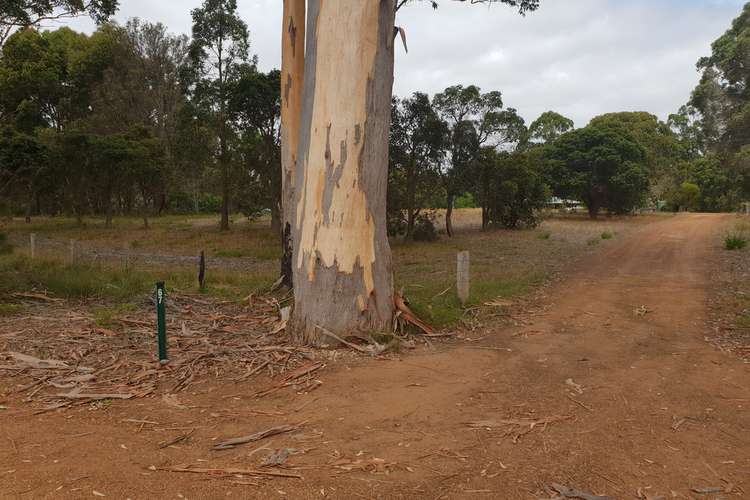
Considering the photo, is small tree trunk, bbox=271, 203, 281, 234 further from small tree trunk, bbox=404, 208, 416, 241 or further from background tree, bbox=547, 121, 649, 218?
background tree, bbox=547, 121, 649, 218

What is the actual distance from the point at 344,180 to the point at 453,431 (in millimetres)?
3532

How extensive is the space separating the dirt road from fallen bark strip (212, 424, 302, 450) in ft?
0.24

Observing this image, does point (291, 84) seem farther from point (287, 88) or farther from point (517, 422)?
point (517, 422)

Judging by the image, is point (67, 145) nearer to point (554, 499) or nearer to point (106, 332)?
point (106, 332)

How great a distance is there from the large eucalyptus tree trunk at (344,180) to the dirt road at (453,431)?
882 mm

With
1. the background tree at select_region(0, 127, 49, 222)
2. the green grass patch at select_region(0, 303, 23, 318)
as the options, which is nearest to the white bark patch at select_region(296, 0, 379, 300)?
the green grass patch at select_region(0, 303, 23, 318)

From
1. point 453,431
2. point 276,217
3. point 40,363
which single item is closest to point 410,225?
point 276,217

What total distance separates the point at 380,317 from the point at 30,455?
3962 millimetres

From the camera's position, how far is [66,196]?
34375 millimetres

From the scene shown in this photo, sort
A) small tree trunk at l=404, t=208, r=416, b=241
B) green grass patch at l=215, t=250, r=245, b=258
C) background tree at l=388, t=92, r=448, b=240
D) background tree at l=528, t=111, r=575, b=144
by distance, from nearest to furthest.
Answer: green grass patch at l=215, t=250, r=245, b=258 < background tree at l=388, t=92, r=448, b=240 < small tree trunk at l=404, t=208, r=416, b=241 < background tree at l=528, t=111, r=575, b=144

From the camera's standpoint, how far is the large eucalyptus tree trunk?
668 cm

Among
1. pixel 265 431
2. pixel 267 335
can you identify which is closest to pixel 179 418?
A: pixel 265 431

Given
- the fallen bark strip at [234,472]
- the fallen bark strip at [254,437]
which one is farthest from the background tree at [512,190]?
the fallen bark strip at [234,472]

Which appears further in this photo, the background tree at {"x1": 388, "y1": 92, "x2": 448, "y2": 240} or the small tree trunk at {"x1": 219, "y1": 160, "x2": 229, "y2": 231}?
the small tree trunk at {"x1": 219, "y1": 160, "x2": 229, "y2": 231}
